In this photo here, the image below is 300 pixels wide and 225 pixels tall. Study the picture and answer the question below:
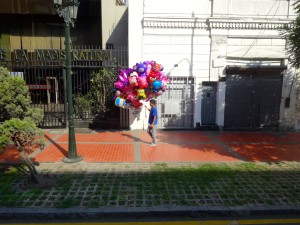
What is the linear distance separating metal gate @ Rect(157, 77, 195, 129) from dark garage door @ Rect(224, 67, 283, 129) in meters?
1.74

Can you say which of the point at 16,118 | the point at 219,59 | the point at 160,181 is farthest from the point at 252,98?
the point at 16,118

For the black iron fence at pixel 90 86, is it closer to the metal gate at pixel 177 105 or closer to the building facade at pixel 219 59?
the building facade at pixel 219 59

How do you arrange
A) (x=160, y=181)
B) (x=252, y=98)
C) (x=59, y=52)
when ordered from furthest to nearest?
(x=59, y=52), (x=252, y=98), (x=160, y=181)

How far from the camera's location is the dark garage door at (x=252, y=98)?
465 inches

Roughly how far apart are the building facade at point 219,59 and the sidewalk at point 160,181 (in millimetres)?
2645

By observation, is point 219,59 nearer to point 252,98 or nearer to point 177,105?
point 252,98

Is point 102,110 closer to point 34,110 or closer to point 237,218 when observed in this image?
point 34,110

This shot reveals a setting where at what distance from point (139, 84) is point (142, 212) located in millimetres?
4993

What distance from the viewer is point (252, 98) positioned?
39.2 feet

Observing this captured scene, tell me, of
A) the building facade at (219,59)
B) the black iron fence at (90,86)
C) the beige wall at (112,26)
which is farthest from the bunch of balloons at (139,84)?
the beige wall at (112,26)

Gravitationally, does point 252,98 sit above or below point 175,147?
above

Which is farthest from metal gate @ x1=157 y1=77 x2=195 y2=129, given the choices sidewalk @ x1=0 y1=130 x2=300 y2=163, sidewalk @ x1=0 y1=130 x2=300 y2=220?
sidewalk @ x1=0 y1=130 x2=300 y2=220

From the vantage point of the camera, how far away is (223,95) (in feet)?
38.7

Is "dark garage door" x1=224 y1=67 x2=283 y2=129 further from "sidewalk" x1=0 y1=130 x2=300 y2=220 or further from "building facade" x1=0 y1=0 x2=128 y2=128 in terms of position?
"building facade" x1=0 y1=0 x2=128 y2=128
